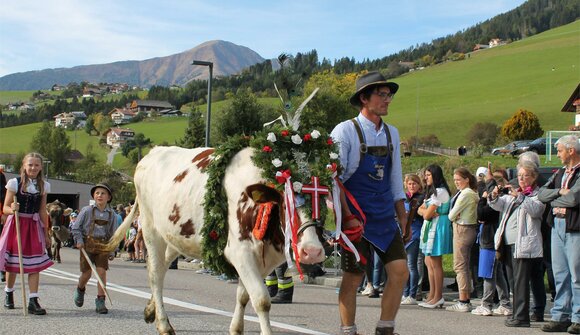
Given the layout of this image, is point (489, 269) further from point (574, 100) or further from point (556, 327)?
point (574, 100)

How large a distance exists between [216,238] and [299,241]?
1255mm

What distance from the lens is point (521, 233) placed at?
941cm

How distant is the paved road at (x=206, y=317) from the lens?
791 cm

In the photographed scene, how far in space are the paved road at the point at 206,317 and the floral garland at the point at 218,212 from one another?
165 centimetres

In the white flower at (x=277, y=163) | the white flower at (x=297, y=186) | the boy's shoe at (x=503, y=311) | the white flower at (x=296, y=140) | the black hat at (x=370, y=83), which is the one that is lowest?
the boy's shoe at (x=503, y=311)

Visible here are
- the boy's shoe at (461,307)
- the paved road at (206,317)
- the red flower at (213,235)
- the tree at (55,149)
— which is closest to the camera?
the red flower at (213,235)

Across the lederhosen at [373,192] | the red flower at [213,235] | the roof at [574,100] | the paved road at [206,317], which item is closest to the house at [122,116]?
the roof at [574,100]

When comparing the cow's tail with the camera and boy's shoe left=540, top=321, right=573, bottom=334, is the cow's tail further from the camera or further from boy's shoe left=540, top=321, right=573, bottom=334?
boy's shoe left=540, top=321, right=573, bottom=334

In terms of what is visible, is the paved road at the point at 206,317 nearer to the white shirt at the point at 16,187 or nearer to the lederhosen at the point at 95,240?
the lederhosen at the point at 95,240

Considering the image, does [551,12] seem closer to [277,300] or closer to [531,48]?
[531,48]

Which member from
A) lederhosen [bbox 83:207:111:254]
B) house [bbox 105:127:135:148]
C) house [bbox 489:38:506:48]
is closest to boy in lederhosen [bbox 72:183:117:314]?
lederhosen [bbox 83:207:111:254]

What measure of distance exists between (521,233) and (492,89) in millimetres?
104639

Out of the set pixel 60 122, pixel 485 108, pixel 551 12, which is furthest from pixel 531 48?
pixel 60 122

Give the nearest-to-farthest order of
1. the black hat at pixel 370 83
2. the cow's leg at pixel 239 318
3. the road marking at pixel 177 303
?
the black hat at pixel 370 83 → the cow's leg at pixel 239 318 → the road marking at pixel 177 303
